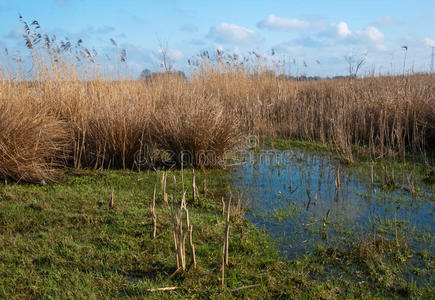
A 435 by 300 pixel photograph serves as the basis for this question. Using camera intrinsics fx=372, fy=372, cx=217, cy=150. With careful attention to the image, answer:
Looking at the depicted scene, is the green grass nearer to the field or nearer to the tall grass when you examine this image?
the field

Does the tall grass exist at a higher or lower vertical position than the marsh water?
higher

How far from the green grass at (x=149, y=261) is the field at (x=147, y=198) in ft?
0.04

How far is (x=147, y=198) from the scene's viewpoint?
174 inches

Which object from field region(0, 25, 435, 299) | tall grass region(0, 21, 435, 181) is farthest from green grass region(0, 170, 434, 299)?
tall grass region(0, 21, 435, 181)

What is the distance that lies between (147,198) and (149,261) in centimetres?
Result: 152

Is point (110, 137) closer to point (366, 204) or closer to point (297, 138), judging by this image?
point (366, 204)

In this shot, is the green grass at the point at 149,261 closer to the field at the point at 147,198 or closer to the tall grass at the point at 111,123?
the field at the point at 147,198

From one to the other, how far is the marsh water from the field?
0.07m

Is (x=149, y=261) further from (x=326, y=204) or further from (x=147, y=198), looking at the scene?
(x=326, y=204)

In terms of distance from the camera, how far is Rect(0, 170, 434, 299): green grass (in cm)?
261

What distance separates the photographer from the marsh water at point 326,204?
356 cm

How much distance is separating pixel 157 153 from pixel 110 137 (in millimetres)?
855

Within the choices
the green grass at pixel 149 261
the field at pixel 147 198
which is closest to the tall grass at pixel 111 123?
the field at pixel 147 198

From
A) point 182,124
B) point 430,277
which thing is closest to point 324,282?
point 430,277
